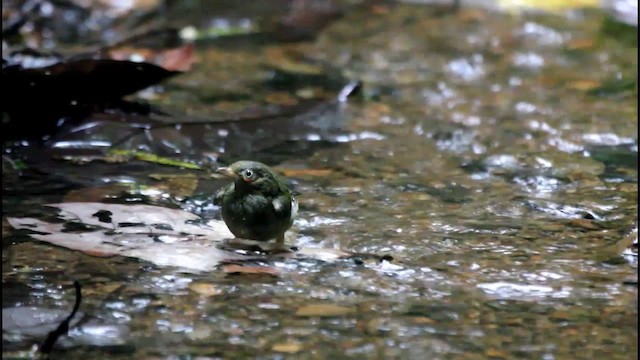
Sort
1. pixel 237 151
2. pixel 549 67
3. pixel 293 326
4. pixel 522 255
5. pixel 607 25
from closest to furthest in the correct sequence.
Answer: pixel 293 326 < pixel 522 255 < pixel 237 151 < pixel 549 67 < pixel 607 25

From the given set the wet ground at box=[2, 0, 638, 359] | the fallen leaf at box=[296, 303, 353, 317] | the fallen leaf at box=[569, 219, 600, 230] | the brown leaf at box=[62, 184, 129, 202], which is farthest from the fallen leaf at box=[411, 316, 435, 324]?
the brown leaf at box=[62, 184, 129, 202]

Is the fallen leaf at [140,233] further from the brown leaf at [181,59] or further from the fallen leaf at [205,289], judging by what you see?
the brown leaf at [181,59]

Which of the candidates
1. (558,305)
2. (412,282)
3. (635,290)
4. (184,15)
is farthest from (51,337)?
(184,15)

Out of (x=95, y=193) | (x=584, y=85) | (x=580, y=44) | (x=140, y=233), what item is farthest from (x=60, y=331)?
(x=580, y=44)

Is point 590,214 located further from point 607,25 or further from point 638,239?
point 607,25

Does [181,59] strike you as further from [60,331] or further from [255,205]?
[60,331]

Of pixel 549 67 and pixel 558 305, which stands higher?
pixel 549 67
